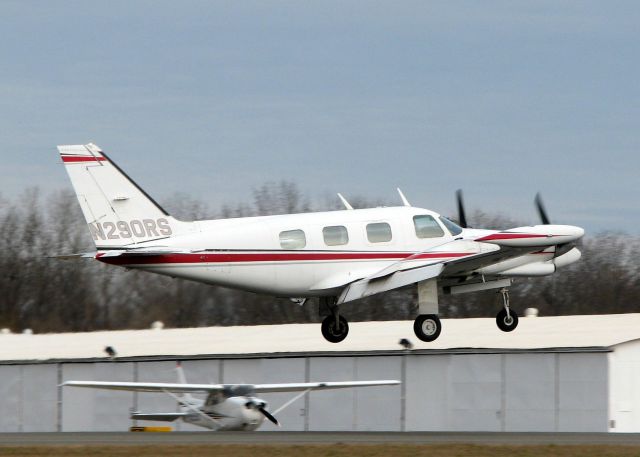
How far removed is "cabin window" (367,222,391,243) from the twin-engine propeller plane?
0.03 metres

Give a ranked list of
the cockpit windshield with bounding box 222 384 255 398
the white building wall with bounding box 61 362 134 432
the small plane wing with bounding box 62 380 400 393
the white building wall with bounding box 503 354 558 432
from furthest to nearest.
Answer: the white building wall with bounding box 61 362 134 432, the white building wall with bounding box 503 354 558 432, the small plane wing with bounding box 62 380 400 393, the cockpit windshield with bounding box 222 384 255 398

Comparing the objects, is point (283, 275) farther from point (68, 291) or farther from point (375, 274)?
point (68, 291)

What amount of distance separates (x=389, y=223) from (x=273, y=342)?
14325 mm

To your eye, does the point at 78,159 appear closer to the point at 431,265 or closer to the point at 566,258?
the point at 431,265

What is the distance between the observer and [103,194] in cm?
3416

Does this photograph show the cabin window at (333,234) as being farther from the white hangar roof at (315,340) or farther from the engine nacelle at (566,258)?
the white hangar roof at (315,340)

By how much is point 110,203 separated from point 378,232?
7.20 m

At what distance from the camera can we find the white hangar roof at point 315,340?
44031mm

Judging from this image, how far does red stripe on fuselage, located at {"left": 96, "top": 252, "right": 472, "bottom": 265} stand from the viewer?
110 ft

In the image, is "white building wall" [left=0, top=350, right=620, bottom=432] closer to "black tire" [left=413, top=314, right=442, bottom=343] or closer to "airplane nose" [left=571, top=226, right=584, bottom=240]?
"black tire" [left=413, top=314, right=442, bottom=343]

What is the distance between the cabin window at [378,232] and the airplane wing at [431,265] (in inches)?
31.1

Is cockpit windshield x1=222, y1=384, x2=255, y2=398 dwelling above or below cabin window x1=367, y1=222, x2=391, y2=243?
below

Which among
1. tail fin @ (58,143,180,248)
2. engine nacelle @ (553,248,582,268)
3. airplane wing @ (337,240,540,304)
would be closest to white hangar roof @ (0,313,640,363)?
engine nacelle @ (553,248,582,268)

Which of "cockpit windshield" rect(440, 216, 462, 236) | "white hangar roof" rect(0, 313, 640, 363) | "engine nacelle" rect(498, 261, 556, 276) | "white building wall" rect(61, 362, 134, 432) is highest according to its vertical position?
"cockpit windshield" rect(440, 216, 462, 236)
